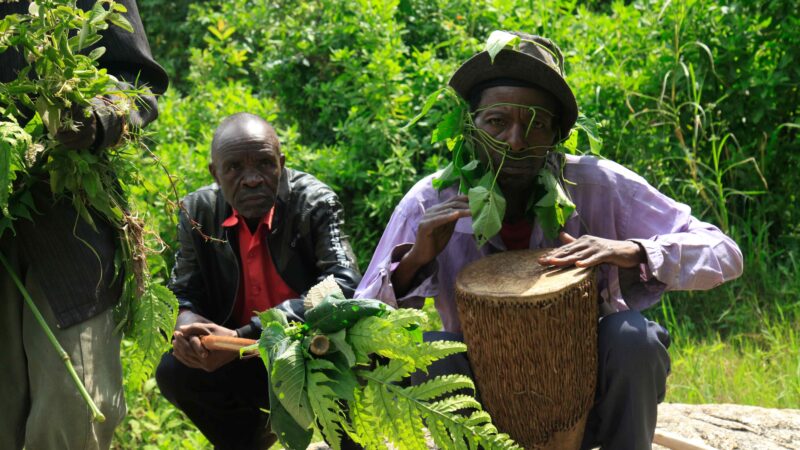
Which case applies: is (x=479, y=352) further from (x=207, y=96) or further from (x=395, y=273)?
(x=207, y=96)

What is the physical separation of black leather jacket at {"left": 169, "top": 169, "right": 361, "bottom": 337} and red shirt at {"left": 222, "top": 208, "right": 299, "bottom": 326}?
29 millimetres

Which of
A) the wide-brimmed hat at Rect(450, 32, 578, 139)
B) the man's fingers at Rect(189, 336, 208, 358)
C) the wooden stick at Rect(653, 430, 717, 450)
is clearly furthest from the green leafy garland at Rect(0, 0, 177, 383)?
the wooden stick at Rect(653, 430, 717, 450)

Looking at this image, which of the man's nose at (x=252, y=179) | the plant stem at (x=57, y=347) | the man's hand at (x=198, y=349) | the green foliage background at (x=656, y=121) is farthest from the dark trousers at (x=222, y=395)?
the green foliage background at (x=656, y=121)

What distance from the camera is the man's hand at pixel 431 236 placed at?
3477mm

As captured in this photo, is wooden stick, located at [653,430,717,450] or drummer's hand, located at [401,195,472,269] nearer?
drummer's hand, located at [401,195,472,269]

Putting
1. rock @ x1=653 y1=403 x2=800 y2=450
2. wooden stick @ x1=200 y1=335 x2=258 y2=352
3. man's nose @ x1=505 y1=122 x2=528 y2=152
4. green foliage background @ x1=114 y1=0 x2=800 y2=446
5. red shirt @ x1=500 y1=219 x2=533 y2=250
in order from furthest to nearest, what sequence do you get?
green foliage background @ x1=114 y1=0 x2=800 y2=446, rock @ x1=653 y1=403 x2=800 y2=450, red shirt @ x1=500 y1=219 x2=533 y2=250, wooden stick @ x1=200 y1=335 x2=258 y2=352, man's nose @ x1=505 y1=122 x2=528 y2=152

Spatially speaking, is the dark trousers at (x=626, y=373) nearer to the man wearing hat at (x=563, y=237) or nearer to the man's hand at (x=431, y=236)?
the man wearing hat at (x=563, y=237)

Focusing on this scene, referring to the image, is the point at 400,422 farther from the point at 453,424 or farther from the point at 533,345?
the point at 533,345

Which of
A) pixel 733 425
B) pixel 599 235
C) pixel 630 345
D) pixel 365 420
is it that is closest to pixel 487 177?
pixel 599 235

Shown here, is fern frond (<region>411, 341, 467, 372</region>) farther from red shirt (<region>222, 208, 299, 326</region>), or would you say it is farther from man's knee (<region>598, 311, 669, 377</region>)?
red shirt (<region>222, 208, 299, 326</region>)

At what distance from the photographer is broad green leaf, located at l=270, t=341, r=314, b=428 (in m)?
3.02

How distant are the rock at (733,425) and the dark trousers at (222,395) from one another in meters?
1.64

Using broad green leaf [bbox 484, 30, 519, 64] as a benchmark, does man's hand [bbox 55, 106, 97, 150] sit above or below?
below

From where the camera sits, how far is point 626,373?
3.44 metres
